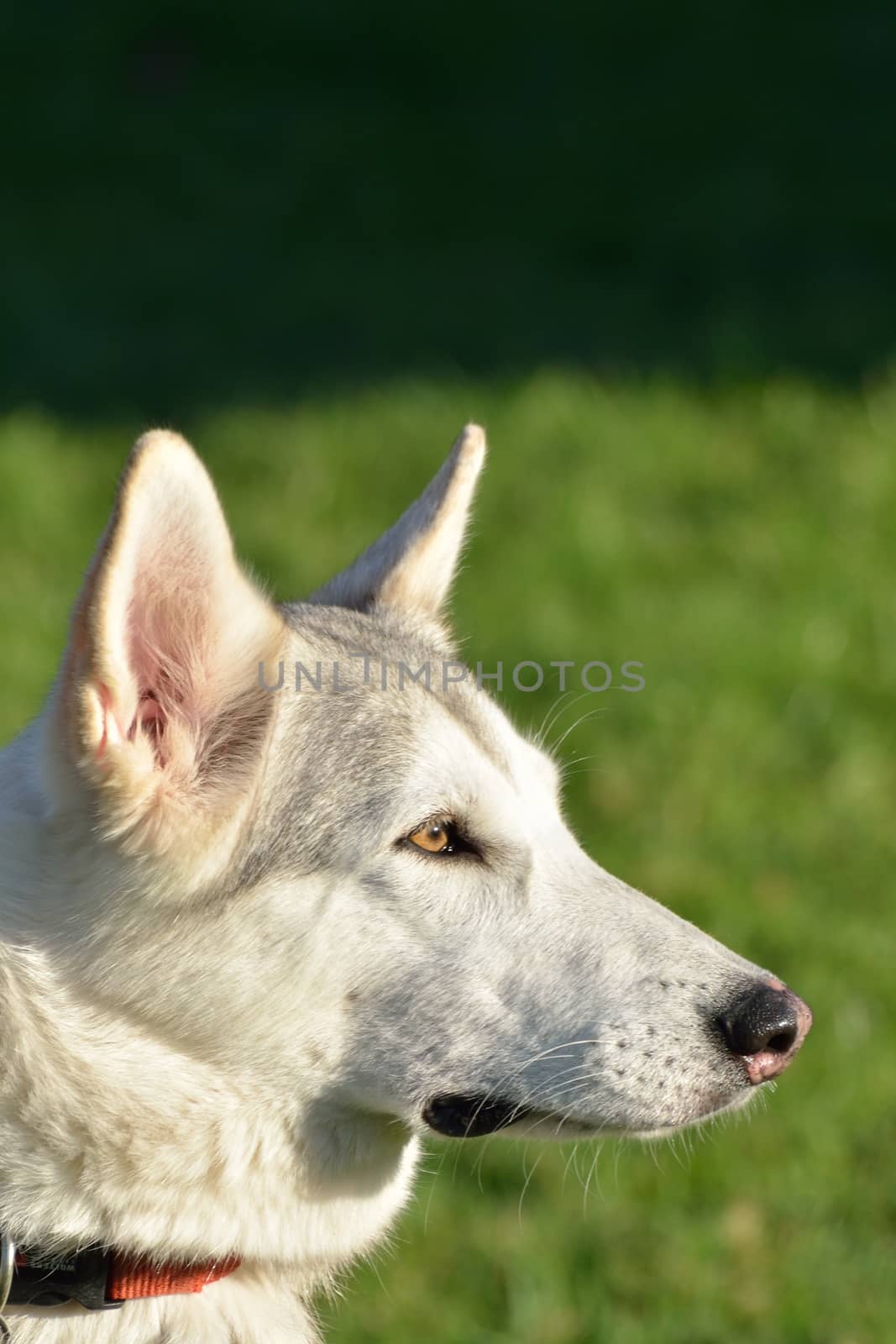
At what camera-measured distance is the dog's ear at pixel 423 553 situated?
337 cm

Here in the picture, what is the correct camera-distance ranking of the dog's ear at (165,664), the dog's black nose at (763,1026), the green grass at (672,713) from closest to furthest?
the dog's ear at (165,664) < the dog's black nose at (763,1026) < the green grass at (672,713)

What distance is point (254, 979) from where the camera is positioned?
8.59 feet

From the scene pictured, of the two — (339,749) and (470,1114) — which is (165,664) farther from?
(470,1114)

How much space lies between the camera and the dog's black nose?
8.84ft

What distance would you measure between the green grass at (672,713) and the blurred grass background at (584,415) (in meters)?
0.02

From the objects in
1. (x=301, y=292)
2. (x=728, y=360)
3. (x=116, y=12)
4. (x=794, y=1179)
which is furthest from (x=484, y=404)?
(x=116, y=12)

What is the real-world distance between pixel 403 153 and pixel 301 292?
5.46 feet

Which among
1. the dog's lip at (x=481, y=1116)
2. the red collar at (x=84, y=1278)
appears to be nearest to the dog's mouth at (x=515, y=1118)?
the dog's lip at (x=481, y=1116)

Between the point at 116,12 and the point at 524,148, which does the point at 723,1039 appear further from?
the point at 116,12

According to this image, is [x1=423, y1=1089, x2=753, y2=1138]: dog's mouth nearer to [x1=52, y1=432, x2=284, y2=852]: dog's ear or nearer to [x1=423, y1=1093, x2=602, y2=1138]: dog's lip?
[x1=423, y1=1093, x2=602, y2=1138]: dog's lip

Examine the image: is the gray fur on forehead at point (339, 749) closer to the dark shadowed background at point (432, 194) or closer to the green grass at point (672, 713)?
the green grass at point (672, 713)

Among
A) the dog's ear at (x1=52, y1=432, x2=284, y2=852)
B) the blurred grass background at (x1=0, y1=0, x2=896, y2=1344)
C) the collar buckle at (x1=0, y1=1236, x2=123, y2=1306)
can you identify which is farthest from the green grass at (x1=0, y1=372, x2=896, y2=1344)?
the dog's ear at (x1=52, y1=432, x2=284, y2=852)

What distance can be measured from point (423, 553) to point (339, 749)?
2.61 ft

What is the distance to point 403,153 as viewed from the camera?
10102 mm
